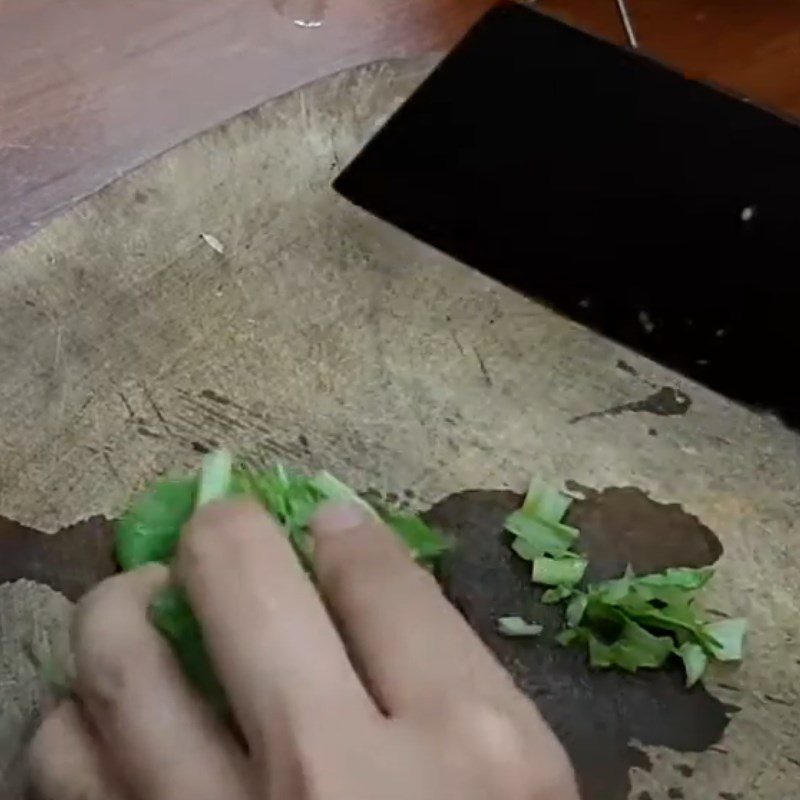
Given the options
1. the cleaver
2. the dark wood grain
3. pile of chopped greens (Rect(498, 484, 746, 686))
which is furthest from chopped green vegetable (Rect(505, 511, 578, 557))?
the dark wood grain

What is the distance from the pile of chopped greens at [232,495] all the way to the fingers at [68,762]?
0.24 ft

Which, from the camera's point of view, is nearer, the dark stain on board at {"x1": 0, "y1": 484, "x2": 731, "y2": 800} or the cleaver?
the dark stain on board at {"x1": 0, "y1": 484, "x2": 731, "y2": 800}

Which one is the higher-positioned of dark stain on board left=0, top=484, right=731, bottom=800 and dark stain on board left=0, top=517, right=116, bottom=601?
dark stain on board left=0, top=517, right=116, bottom=601

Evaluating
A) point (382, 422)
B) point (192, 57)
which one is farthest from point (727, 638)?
point (192, 57)

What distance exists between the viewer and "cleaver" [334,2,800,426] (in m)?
0.68

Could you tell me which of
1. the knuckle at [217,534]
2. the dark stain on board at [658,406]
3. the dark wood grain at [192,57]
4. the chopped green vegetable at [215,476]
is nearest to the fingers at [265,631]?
the knuckle at [217,534]

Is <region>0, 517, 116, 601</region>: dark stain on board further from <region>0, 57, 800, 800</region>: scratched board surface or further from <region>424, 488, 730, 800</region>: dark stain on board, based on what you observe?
<region>424, 488, 730, 800</region>: dark stain on board

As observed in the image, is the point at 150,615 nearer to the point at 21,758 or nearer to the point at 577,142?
the point at 21,758

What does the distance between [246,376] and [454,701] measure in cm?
25

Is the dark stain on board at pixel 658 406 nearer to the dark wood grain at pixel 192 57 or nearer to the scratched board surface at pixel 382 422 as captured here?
the scratched board surface at pixel 382 422

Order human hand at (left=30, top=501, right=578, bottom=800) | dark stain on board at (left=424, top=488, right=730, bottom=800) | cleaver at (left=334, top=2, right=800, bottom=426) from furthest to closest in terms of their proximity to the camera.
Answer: cleaver at (left=334, top=2, right=800, bottom=426) < dark stain on board at (left=424, top=488, right=730, bottom=800) < human hand at (left=30, top=501, right=578, bottom=800)

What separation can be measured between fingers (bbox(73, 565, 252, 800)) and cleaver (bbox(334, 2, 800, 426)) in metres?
0.27

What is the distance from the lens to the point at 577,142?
2.47ft

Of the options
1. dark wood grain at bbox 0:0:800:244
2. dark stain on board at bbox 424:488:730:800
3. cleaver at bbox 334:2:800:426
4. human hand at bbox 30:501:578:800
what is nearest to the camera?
human hand at bbox 30:501:578:800
